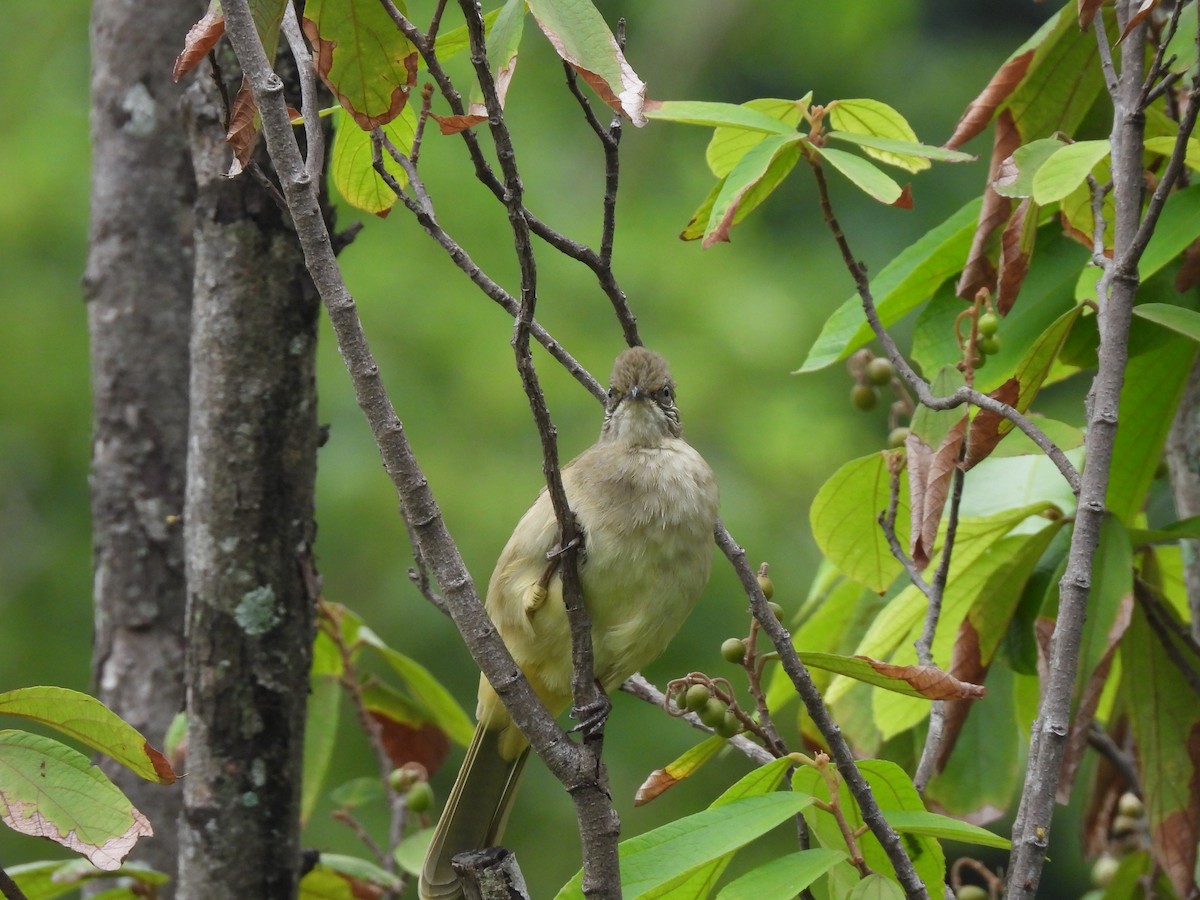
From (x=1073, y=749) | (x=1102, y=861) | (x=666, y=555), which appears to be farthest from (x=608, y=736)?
(x=1073, y=749)

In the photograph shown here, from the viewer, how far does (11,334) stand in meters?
8.92

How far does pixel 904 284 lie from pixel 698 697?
0.97 metres

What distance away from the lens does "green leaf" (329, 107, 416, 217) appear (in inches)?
88.4

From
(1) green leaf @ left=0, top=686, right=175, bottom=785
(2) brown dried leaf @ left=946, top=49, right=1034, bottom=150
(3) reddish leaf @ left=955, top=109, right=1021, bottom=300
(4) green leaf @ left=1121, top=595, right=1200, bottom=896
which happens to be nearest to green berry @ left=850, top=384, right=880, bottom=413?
(3) reddish leaf @ left=955, top=109, right=1021, bottom=300

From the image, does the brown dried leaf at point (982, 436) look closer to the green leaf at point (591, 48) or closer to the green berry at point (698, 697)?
the green berry at point (698, 697)

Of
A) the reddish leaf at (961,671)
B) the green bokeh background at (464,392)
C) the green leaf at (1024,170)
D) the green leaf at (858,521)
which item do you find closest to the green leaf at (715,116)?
the green leaf at (1024,170)

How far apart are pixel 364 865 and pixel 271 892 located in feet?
0.97

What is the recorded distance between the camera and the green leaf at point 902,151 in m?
2.02

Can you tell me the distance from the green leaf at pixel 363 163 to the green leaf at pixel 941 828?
3.96 ft

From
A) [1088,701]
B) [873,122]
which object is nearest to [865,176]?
[873,122]

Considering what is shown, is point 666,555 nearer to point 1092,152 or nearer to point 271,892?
point 271,892

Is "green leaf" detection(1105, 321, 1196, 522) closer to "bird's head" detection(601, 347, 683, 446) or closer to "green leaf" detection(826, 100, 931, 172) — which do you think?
"green leaf" detection(826, 100, 931, 172)

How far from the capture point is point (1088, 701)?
219 centimetres

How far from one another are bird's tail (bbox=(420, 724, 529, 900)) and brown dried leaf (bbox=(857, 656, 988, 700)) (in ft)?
4.60
